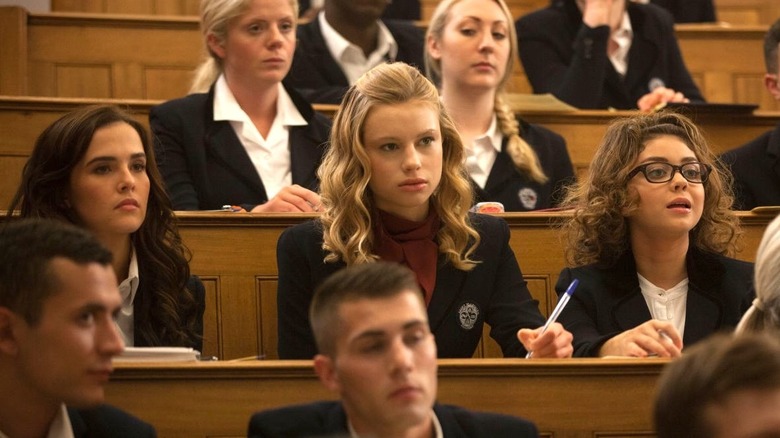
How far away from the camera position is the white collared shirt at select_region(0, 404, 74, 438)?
6.65ft

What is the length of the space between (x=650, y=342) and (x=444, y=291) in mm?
506

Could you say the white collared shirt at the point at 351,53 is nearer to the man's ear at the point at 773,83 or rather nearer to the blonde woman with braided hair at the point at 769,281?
the man's ear at the point at 773,83

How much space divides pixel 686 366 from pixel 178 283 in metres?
1.47

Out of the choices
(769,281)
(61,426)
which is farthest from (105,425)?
(769,281)

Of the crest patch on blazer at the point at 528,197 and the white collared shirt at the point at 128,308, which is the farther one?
the crest patch on blazer at the point at 528,197

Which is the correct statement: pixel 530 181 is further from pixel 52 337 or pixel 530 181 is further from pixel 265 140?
pixel 52 337

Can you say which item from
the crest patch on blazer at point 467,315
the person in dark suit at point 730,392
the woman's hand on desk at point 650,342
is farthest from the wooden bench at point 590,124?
the person in dark suit at point 730,392

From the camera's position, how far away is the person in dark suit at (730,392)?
64.2 inches

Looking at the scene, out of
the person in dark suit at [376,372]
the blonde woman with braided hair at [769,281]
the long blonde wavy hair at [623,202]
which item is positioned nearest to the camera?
the person in dark suit at [376,372]

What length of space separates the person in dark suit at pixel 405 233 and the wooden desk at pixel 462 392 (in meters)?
0.51

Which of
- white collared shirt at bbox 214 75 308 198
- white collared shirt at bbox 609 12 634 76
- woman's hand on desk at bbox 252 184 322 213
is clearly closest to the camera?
woman's hand on desk at bbox 252 184 322 213

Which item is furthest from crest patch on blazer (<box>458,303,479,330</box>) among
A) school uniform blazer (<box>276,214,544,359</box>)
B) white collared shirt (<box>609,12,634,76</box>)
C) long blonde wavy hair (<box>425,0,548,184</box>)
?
white collared shirt (<box>609,12,634,76</box>)

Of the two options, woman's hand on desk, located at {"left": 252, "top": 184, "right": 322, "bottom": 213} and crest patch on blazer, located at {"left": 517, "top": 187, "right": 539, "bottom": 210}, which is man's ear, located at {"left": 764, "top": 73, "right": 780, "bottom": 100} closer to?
crest patch on blazer, located at {"left": 517, "top": 187, "right": 539, "bottom": 210}

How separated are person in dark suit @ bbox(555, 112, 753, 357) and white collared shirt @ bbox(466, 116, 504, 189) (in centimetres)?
72
